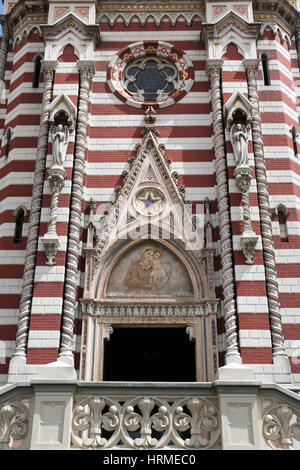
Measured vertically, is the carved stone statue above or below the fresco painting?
above

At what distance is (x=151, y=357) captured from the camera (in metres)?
17.3

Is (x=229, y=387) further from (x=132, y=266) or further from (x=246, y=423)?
Answer: (x=132, y=266)

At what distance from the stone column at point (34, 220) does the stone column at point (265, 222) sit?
18.0 feet

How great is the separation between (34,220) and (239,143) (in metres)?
5.51

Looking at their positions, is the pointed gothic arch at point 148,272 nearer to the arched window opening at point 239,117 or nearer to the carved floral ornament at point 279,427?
the arched window opening at point 239,117

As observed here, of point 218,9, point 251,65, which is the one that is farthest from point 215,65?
point 218,9

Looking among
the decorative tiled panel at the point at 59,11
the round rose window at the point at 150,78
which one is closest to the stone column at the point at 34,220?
the decorative tiled panel at the point at 59,11

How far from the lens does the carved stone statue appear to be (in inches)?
551

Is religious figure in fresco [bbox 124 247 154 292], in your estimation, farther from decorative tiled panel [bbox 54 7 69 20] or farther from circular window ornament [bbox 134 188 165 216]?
decorative tiled panel [bbox 54 7 69 20]

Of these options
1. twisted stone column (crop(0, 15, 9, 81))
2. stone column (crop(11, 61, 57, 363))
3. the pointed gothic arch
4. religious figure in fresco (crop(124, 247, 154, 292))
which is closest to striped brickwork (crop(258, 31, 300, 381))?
the pointed gothic arch

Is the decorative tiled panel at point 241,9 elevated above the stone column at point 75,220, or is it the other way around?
the decorative tiled panel at point 241,9

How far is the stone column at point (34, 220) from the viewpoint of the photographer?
12555mm

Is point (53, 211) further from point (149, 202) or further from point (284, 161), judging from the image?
point (284, 161)

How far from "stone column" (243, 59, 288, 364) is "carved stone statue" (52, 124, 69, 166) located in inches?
194
